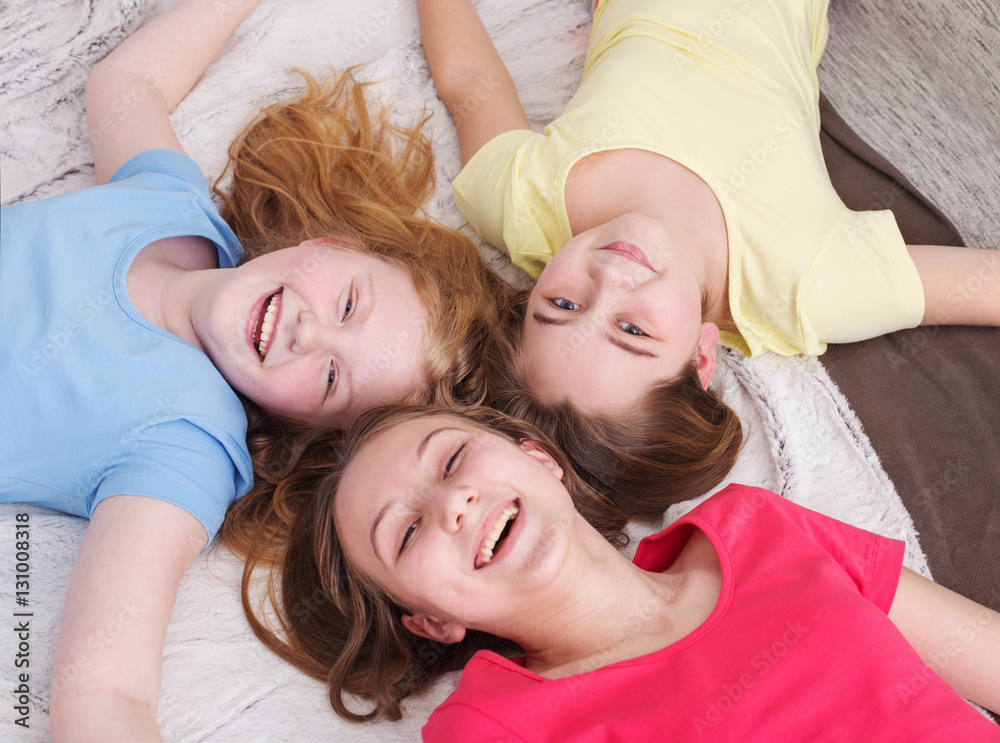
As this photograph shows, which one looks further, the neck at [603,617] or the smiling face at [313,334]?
the smiling face at [313,334]

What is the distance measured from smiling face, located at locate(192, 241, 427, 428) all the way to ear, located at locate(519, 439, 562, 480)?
241mm

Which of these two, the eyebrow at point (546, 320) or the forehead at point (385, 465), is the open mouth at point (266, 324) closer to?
the forehead at point (385, 465)

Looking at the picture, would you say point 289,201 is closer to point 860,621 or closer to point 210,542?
point 210,542

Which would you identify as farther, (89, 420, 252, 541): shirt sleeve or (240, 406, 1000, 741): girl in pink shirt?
(89, 420, 252, 541): shirt sleeve

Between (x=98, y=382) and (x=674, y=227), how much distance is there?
1076mm

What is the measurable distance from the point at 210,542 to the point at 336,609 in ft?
0.83

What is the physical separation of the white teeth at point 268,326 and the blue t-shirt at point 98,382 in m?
0.10

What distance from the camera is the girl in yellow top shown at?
4.54 feet

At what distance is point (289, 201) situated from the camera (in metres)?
1.73

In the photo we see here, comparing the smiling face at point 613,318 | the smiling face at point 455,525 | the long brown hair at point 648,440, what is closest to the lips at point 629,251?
the smiling face at point 613,318

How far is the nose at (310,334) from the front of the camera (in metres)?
1.32

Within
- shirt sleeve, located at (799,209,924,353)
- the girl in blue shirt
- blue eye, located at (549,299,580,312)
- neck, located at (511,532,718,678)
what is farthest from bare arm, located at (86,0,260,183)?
shirt sleeve, located at (799,209,924,353)

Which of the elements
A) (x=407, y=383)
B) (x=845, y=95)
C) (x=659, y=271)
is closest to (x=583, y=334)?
(x=659, y=271)

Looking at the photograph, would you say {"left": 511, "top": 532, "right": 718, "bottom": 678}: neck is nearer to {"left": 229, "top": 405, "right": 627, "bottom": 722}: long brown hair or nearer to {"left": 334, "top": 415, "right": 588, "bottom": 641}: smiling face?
{"left": 334, "top": 415, "right": 588, "bottom": 641}: smiling face
